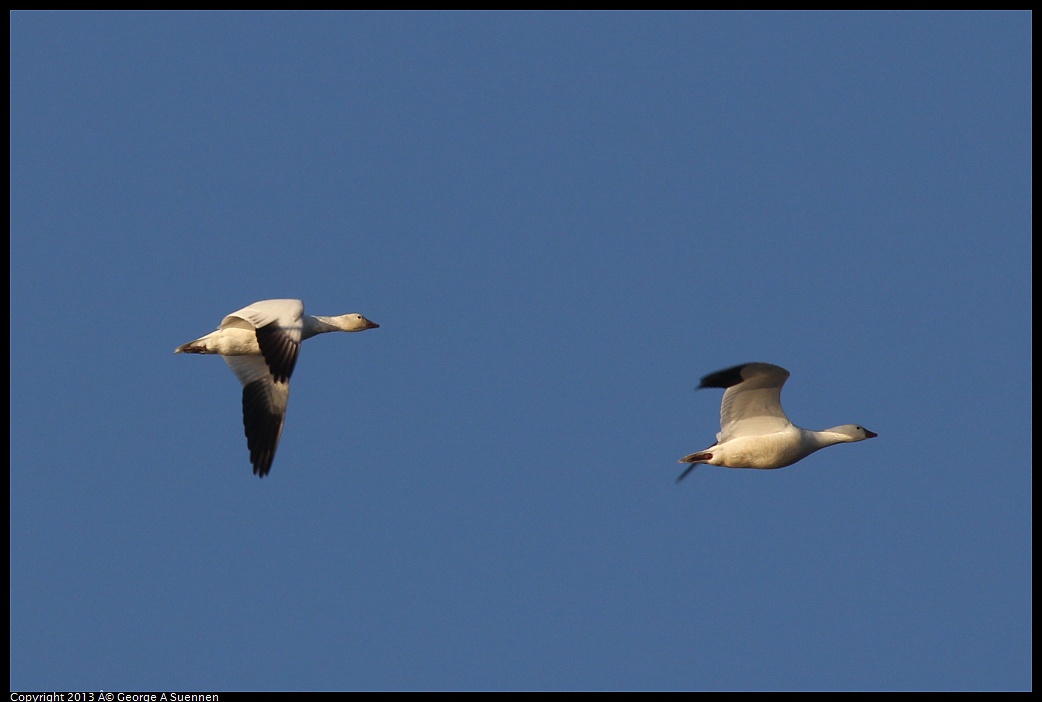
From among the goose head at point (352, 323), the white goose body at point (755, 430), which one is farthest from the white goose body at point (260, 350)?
the white goose body at point (755, 430)

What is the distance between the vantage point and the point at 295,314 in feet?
55.5

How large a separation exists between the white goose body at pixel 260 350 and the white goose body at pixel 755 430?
4335mm

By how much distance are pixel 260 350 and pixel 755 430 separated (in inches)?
206

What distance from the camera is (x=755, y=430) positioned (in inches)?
663

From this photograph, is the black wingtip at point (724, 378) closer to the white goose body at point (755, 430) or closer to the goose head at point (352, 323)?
the white goose body at point (755, 430)

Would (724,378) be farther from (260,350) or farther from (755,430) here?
(260,350)

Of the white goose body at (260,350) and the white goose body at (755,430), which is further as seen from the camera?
the white goose body at (260,350)

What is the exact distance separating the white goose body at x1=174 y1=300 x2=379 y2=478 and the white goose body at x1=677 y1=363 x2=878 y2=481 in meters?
4.33

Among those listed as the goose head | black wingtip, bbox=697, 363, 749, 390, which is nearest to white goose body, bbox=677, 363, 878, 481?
black wingtip, bbox=697, 363, 749, 390

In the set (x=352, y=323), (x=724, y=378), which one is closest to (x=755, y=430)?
(x=724, y=378)

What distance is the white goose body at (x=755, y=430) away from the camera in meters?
16.3

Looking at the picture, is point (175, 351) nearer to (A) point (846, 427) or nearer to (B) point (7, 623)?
(B) point (7, 623)

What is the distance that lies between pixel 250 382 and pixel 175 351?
34.9 inches
